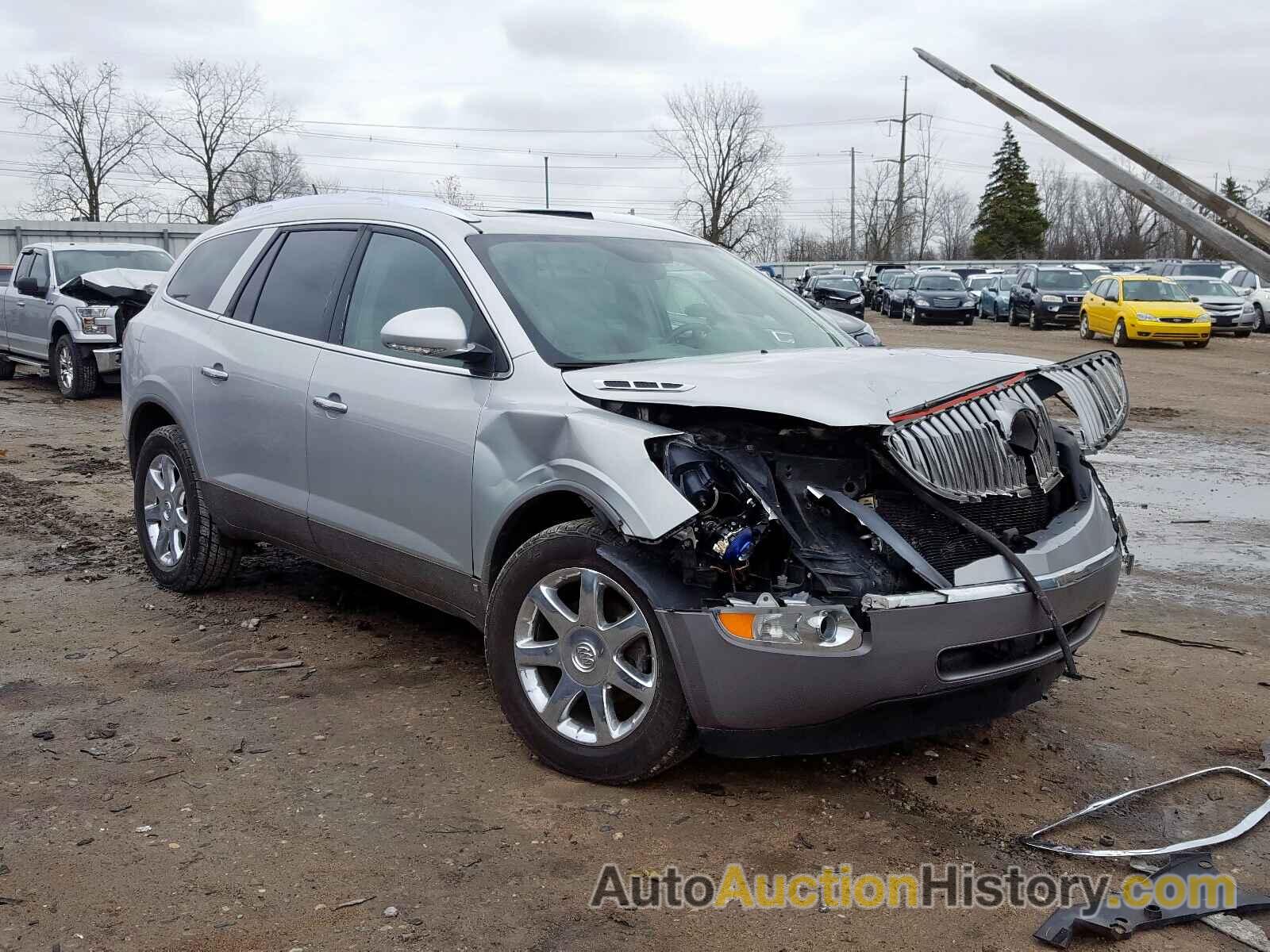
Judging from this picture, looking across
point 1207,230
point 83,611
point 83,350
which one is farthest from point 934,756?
point 83,350

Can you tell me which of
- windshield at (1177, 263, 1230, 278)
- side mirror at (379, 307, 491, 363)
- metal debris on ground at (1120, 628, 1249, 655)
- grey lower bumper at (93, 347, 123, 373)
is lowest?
metal debris on ground at (1120, 628, 1249, 655)

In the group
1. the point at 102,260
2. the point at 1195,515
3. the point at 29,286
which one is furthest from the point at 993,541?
the point at 102,260

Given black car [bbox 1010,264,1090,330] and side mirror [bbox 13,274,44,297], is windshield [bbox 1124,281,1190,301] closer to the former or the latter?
black car [bbox 1010,264,1090,330]

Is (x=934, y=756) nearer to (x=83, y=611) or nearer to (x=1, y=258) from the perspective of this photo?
(x=83, y=611)

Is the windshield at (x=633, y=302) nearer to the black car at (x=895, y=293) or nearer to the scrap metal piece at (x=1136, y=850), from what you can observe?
the scrap metal piece at (x=1136, y=850)

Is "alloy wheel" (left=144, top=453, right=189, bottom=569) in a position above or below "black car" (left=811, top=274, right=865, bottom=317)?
below

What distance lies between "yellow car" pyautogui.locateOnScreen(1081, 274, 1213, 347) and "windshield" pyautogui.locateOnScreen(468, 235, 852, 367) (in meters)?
22.5

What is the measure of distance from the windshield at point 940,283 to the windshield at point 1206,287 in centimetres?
806

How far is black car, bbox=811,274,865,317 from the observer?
3853cm

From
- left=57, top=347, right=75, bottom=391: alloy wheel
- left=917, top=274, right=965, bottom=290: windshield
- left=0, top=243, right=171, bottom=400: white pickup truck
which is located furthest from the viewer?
left=917, top=274, right=965, bottom=290: windshield

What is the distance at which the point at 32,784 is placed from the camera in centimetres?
381

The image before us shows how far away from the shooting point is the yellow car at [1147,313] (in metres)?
25.3

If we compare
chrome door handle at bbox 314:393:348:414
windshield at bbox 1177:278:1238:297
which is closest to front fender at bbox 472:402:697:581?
chrome door handle at bbox 314:393:348:414

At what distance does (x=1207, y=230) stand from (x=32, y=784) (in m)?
3.59
